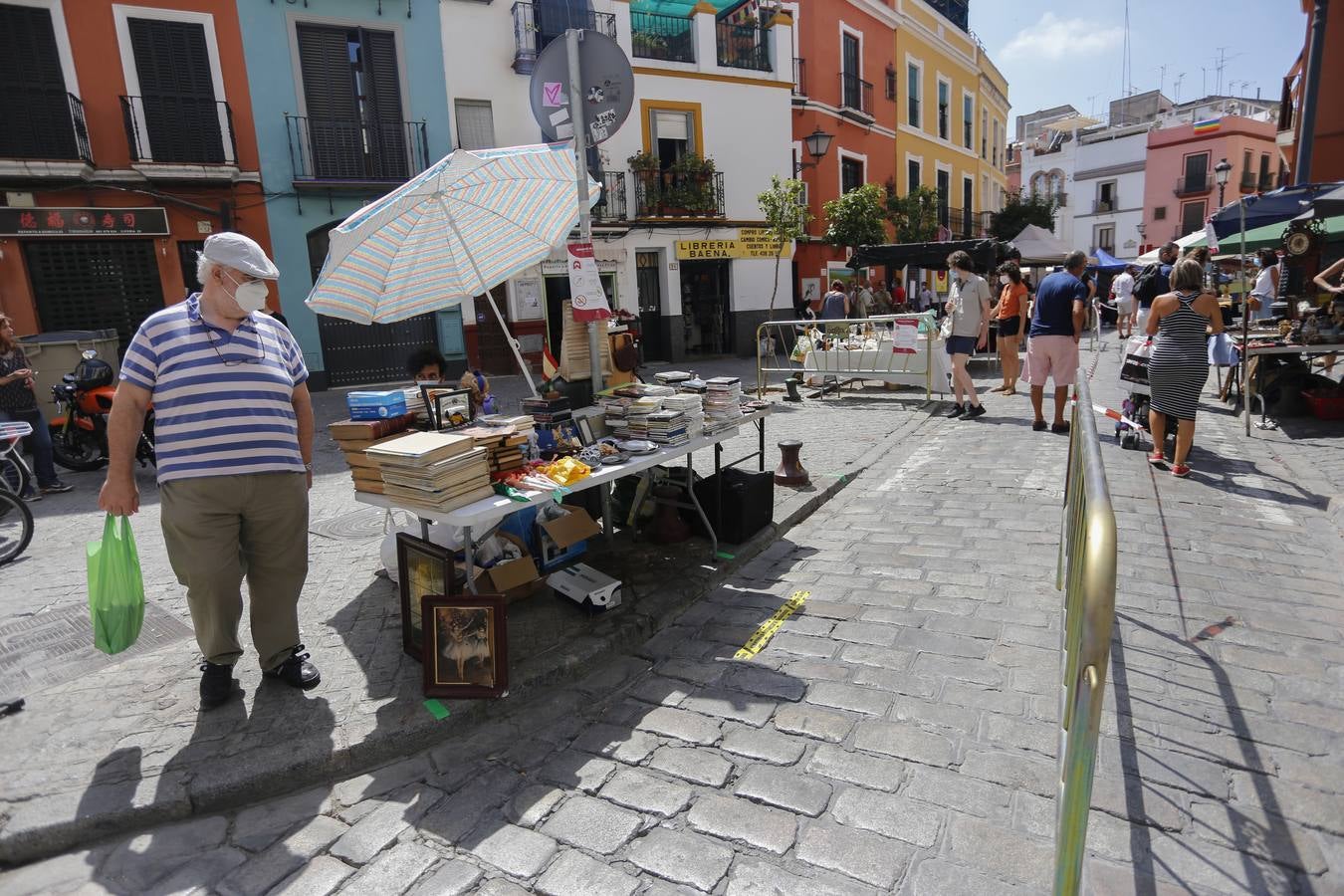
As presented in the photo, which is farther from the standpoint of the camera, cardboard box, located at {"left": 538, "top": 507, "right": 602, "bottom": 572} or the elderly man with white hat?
cardboard box, located at {"left": 538, "top": 507, "right": 602, "bottom": 572}

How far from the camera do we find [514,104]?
55.7ft

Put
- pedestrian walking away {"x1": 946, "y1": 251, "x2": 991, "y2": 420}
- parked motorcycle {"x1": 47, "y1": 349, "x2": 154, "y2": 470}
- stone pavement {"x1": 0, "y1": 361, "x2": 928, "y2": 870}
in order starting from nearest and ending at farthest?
stone pavement {"x1": 0, "y1": 361, "x2": 928, "y2": 870}, parked motorcycle {"x1": 47, "y1": 349, "x2": 154, "y2": 470}, pedestrian walking away {"x1": 946, "y1": 251, "x2": 991, "y2": 420}

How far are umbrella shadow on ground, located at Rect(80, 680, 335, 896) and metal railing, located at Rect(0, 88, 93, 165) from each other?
47.8 ft

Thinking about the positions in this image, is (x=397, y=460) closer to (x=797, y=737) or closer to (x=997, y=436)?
(x=797, y=737)

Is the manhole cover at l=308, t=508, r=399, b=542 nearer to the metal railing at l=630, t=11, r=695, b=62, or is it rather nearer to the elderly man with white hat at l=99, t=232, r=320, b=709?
the elderly man with white hat at l=99, t=232, r=320, b=709

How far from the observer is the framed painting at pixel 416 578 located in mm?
3562

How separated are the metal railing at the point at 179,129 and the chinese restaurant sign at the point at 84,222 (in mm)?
1039

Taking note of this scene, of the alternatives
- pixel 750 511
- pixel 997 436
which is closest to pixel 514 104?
pixel 997 436

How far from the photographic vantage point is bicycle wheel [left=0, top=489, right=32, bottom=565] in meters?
5.55

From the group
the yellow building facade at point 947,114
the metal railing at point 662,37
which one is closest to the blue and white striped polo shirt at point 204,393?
the metal railing at point 662,37

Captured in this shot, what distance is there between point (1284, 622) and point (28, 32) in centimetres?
1898

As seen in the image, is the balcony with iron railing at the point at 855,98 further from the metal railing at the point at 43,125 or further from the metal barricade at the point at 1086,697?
the metal barricade at the point at 1086,697

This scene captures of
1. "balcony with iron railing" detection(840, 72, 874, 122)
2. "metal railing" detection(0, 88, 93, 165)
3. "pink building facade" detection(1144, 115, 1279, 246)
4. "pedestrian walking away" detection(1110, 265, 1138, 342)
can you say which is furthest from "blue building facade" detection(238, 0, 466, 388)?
"pink building facade" detection(1144, 115, 1279, 246)

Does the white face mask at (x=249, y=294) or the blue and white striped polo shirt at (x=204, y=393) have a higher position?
the white face mask at (x=249, y=294)
